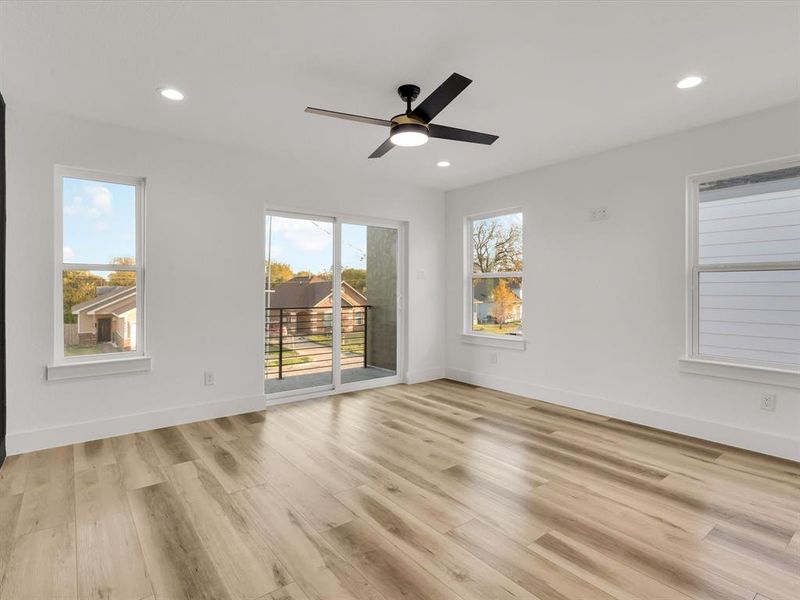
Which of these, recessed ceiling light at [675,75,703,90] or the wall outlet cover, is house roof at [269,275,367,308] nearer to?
recessed ceiling light at [675,75,703,90]

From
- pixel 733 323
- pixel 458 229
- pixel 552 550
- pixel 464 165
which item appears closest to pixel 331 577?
pixel 552 550

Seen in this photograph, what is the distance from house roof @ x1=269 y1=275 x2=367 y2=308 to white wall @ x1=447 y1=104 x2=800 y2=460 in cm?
213

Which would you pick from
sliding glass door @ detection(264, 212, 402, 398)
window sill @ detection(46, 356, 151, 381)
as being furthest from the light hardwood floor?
sliding glass door @ detection(264, 212, 402, 398)

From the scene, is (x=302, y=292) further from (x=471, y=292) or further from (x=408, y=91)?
(x=408, y=91)

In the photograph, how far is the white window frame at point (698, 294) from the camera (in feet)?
10.1

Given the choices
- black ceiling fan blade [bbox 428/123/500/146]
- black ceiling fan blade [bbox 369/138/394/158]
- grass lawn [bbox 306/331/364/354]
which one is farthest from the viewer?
grass lawn [bbox 306/331/364/354]

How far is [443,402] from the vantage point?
14.8ft

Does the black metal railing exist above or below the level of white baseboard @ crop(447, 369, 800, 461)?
above

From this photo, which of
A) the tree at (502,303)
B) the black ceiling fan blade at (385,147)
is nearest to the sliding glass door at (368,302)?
the tree at (502,303)

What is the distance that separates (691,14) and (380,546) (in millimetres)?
2933

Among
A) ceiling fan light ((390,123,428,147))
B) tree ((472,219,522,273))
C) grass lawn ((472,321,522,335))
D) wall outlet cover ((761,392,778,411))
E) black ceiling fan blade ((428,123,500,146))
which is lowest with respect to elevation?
wall outlet cover ((761,392,778,411))

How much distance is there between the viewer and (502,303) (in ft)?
16.8

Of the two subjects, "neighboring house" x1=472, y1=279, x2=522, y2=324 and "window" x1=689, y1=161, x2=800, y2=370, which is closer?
"window" x1=689, y1=161, x2=800, y2=370

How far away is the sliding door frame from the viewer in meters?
4.51
